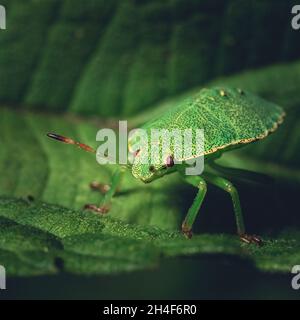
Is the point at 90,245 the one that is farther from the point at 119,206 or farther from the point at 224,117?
the point at 224,117

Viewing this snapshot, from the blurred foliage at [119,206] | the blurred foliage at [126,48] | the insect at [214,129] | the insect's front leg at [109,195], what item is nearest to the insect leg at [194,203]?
the insect at [214,129]

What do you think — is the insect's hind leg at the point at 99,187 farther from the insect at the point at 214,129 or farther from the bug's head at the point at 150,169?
the bug's head at the point at 150,169

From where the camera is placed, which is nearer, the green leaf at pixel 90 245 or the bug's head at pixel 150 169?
the green leaf at pixel 90 245

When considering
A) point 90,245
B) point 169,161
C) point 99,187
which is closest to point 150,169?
point 169,161

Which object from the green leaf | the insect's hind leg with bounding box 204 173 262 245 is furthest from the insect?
the green leaf

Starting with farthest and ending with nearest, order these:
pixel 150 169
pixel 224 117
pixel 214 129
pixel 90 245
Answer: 1. pixel 224 117
2. pixel 214 129
3. pixel 150 169
4. pixel 90 245
